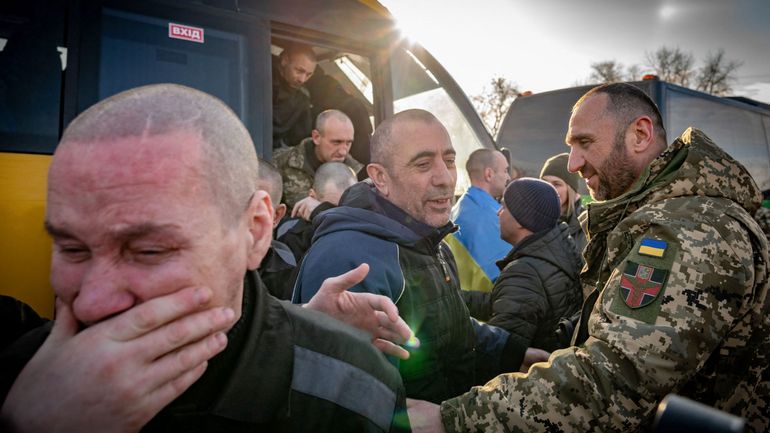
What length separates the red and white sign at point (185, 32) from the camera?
2.97 metres

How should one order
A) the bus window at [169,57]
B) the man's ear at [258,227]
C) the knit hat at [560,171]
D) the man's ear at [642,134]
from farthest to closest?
1. the knit hat at [560,171]
2. the bus window at [169,57]
3. the man's ear at [642,134]
4. the man's ear at [258,227]

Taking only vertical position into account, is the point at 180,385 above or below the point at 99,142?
below

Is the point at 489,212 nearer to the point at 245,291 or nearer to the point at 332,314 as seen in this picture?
the point at 332,314

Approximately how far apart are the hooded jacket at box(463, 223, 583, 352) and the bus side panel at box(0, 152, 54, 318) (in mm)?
2480

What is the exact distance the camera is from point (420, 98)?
14.5 ft

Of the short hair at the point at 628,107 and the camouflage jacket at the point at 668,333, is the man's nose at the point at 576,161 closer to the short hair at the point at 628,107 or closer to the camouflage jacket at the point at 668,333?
the short hair at the point at 628,107

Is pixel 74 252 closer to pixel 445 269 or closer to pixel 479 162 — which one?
pixel 445 269

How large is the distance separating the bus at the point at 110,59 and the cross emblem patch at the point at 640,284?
Result: 2.45m

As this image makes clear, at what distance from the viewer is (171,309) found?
856 mm

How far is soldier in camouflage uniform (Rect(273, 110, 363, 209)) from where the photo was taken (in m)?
4.32

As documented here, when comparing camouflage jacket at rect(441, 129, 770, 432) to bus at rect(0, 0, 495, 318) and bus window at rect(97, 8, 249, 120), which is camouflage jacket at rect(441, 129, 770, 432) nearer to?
bus at rect(0, 0, 495, 318)

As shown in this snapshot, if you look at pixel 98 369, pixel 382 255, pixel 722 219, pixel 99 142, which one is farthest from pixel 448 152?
pixel 98 369

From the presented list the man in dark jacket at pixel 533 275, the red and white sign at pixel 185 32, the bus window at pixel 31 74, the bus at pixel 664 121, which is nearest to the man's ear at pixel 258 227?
the man in dark jacket at pixel 533 275

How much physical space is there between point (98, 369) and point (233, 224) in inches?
15.8
